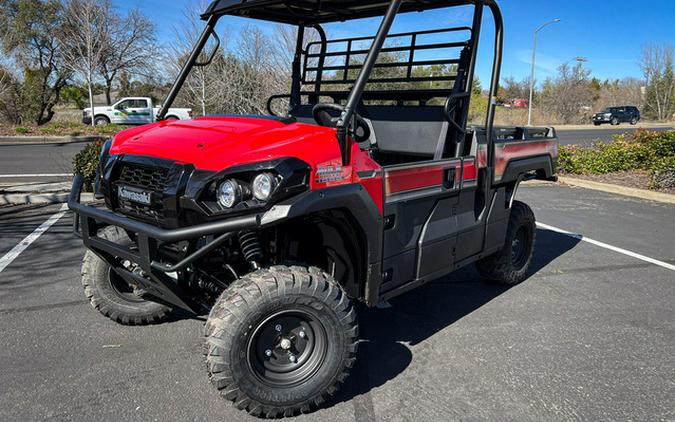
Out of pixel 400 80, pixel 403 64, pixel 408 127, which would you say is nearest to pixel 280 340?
Answer: pixel 408 127

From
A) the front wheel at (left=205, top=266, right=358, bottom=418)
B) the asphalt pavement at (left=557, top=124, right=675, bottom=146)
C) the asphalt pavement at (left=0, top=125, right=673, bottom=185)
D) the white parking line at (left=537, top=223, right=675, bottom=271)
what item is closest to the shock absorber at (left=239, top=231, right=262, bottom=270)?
the front wheel at (left=205, top=266, right=358, bottom=418)

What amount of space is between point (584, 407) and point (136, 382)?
2.55 metres

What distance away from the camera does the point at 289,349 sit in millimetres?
2840

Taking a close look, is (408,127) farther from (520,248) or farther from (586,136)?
(586,136)

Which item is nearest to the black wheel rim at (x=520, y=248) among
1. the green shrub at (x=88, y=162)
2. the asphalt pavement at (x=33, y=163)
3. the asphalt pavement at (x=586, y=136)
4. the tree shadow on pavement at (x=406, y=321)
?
the tree shadow on pavement at (x=406, y=321)

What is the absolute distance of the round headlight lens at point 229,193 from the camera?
2.56 meters

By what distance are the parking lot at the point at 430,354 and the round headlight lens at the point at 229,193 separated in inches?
44.6

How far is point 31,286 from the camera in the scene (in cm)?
454

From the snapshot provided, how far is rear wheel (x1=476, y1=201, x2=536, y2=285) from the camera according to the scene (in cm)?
469

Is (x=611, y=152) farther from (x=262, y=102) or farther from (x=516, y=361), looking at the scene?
(x=516, y=361)

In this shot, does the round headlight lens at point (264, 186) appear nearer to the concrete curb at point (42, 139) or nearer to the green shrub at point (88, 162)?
the green shrub at point (88, 162)

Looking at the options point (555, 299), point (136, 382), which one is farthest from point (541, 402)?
point (136, 382)

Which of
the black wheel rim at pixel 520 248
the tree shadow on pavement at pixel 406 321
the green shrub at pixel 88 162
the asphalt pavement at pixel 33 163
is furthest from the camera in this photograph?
the asphalt pavement at pixel 33 163

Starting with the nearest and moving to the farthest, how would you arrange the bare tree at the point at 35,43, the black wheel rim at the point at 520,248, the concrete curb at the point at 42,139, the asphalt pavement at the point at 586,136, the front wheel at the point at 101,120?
the black wheel rim at the point at 520,248 → the concrete curb at the point at 42,139 → the asphalt pavement at the point at 586,136 → the front wheel at the point at 101,120 → the bare tree at the point at 35,43
